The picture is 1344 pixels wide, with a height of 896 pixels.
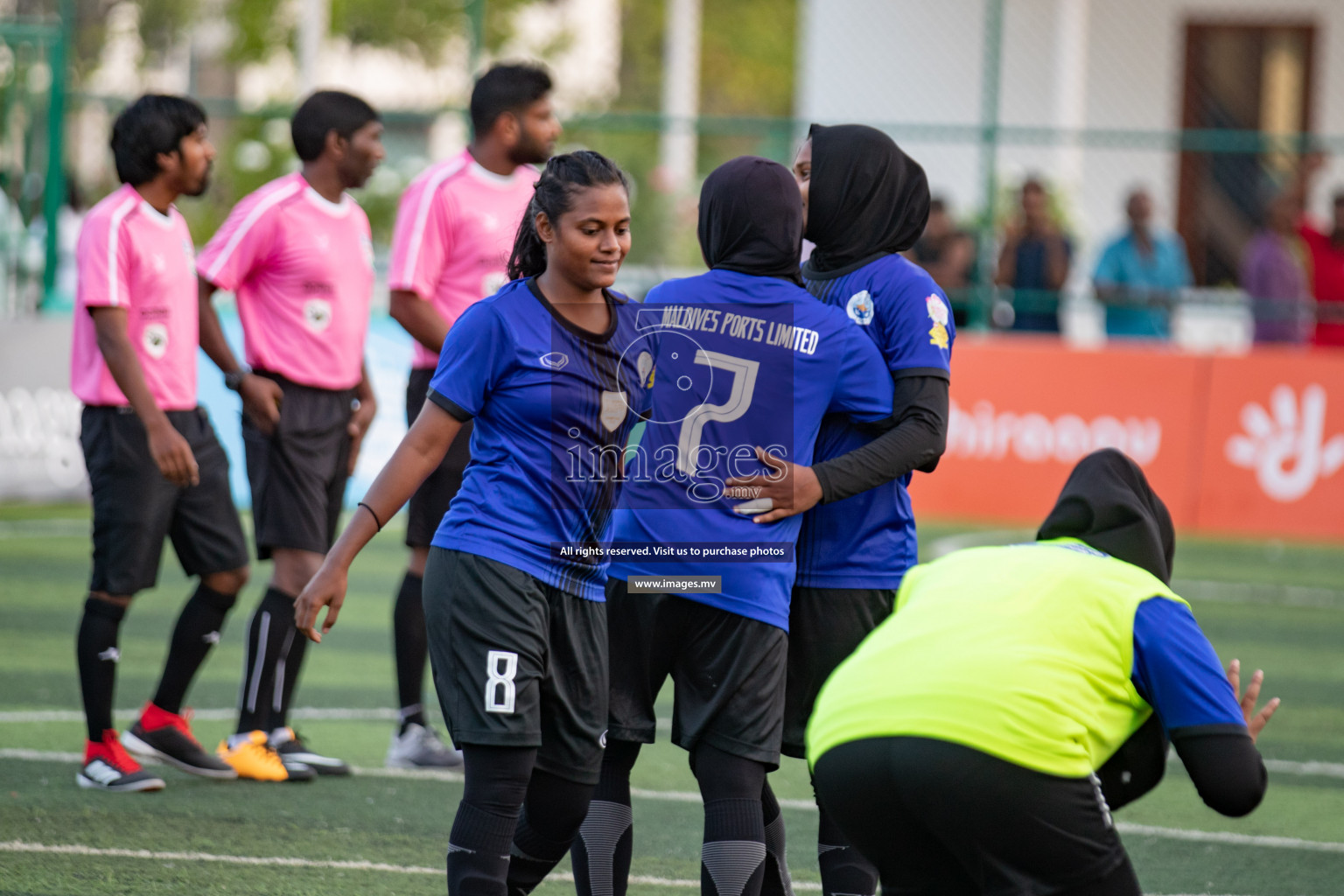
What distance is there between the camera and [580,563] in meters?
3.99

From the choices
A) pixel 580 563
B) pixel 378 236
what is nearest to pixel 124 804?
pixel 580 563

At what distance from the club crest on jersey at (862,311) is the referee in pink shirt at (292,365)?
2647 mm

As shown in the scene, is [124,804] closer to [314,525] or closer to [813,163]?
[314,525]

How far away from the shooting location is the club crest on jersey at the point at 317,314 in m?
6.28

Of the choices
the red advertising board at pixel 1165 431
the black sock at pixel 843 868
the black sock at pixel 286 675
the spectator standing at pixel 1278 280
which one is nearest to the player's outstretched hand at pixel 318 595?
the black sock at pixel 843 868

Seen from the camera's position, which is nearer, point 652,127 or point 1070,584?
point 1070,584

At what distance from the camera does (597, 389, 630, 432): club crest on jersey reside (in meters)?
4.04

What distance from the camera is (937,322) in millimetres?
4230

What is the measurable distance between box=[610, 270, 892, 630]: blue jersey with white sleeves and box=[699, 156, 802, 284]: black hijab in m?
0.04

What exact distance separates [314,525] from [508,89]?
173 cm

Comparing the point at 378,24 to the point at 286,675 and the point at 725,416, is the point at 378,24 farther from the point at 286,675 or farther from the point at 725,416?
the point at 725,416

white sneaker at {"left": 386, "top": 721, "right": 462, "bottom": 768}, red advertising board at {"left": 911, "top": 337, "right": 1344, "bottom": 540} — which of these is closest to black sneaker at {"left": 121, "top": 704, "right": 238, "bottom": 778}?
white sneaker at {"left": 386, "top": 721, "right": 462, "bottom": 768}

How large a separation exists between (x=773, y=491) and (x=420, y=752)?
275cm

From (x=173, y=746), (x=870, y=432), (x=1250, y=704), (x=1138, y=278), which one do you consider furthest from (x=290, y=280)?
(x=1138, y=278)
